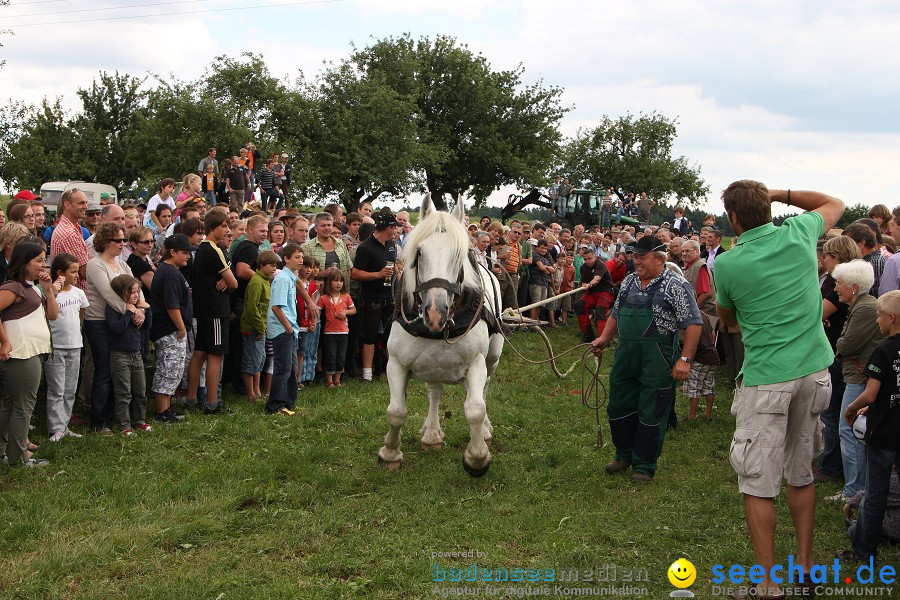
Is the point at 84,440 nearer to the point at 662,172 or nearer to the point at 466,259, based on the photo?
the point at 466,259

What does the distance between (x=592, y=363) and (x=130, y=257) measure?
325 inches

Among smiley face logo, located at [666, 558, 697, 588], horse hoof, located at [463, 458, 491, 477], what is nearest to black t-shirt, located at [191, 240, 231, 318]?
horse hoof, located at [463, 458, 491, 477]

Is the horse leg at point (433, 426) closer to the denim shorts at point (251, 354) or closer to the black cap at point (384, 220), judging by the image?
the denim shorts at point (251, 354)

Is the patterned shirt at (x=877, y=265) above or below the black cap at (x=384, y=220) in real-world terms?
below

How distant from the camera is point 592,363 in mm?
13727

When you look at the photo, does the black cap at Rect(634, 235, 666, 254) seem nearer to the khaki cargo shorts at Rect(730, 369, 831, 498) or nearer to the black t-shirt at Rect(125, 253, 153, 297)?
the khaki cargo shorts at Rect(730, 369, 831, 498)

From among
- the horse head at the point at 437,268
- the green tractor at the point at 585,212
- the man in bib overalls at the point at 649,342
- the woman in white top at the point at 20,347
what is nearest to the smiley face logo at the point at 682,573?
the man in bib overalls at the point at 649,342

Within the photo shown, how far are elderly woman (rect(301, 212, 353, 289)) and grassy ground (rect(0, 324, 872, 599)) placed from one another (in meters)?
2.79

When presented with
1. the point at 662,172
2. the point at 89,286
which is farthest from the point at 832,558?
the point at 662,172

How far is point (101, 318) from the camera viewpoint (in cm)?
742

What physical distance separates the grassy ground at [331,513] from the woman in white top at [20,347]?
0.30 m

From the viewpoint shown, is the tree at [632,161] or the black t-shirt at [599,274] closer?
the black t-shirt at [599,274]

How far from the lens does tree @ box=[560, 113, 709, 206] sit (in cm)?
6144

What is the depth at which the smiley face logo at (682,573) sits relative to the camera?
4559 millimetres
